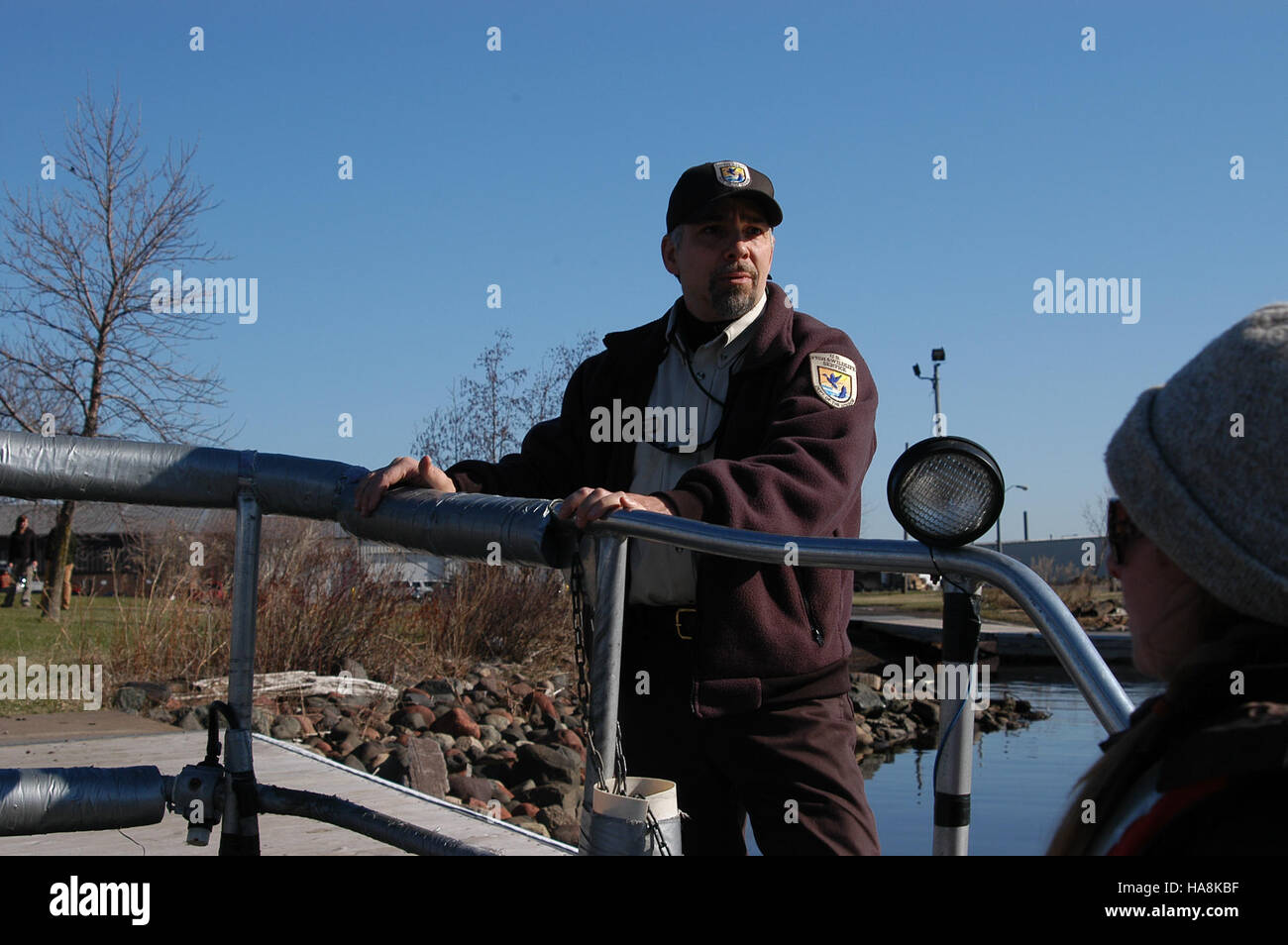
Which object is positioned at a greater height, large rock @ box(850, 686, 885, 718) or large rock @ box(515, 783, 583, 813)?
large rock @ box(515, 783, 583, 813)

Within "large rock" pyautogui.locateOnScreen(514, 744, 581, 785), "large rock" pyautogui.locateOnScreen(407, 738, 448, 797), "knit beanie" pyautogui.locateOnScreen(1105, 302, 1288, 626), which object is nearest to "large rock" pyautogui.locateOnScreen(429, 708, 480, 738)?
"large rock" pyautogui.locateOnScreen(514, 744, 581, 785)

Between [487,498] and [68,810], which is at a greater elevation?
[487,498]

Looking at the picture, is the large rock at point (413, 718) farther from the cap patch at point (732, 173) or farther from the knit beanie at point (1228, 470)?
the knit beanie at point (1228, 470)

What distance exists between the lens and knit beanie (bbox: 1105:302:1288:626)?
3.05 ft

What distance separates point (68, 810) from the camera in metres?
1.77

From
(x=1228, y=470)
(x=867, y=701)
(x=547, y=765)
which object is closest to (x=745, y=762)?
(x=1228, y=470)

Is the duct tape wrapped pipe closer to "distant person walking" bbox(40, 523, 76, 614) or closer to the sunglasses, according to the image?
the sunglasses

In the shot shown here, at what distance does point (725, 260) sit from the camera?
2.78m

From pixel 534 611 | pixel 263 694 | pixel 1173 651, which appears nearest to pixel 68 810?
pixel 1173 651

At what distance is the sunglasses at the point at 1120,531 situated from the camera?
107 cm

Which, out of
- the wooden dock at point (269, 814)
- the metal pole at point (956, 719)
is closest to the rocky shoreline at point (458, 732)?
the wooden dock at point (269, 814)

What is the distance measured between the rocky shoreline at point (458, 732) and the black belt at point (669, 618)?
10.7 ft

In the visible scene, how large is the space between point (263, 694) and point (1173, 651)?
974 centimetres
